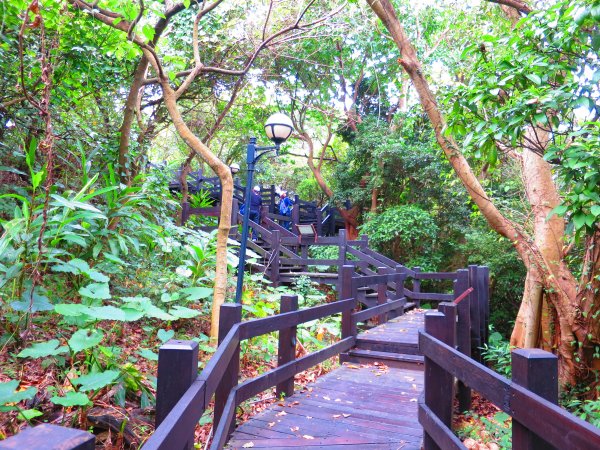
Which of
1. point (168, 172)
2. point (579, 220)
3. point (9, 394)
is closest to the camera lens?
point (9, 394)

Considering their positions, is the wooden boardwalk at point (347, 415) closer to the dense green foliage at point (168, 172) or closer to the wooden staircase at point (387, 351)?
the wooden staircase at point (387, 351)

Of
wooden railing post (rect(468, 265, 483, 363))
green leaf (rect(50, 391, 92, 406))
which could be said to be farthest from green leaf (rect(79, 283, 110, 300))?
wooden railing post (rect(468, 265, 483, 363))

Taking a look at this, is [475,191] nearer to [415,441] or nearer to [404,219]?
[415,441]

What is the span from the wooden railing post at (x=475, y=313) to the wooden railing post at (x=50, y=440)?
632cm

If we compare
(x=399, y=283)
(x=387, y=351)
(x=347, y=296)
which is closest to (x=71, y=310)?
(x=347, y=296)

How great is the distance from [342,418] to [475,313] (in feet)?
11.7

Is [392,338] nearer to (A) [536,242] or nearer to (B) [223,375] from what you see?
(A) [536,242]

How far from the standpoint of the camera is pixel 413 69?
5965 millimetres

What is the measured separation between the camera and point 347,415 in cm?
370

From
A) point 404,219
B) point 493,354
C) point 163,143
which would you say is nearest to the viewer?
point 493,354

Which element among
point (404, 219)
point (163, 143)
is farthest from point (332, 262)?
point (163, 143)

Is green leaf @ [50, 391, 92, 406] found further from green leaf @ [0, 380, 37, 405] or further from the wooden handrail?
the wooden handrail

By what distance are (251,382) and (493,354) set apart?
4.44 m

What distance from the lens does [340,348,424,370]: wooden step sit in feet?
18.7
